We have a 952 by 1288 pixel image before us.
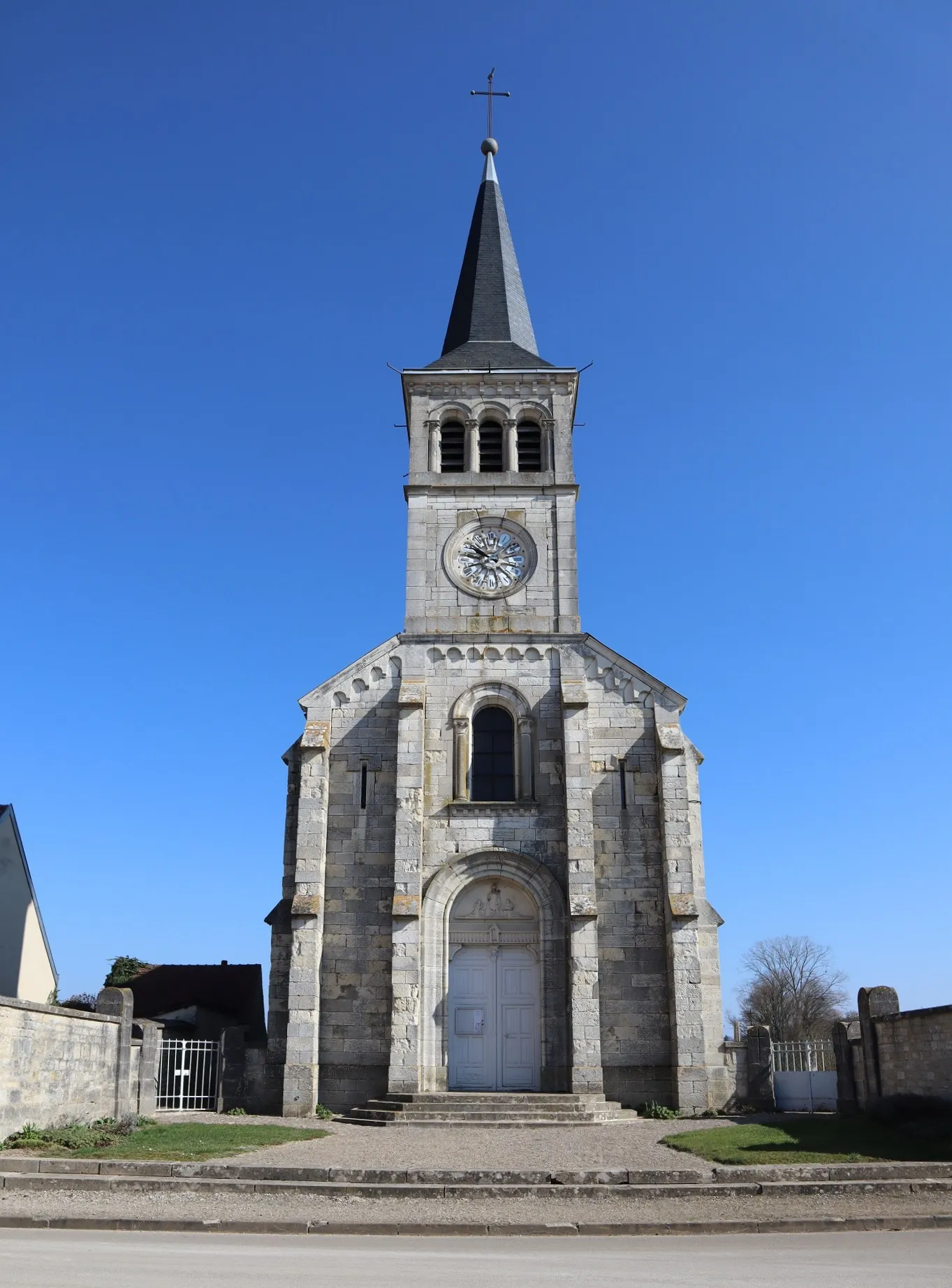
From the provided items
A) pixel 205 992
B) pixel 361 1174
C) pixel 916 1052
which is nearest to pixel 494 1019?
pixel 916 1052

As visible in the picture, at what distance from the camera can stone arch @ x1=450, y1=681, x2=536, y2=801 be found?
80.7 feet

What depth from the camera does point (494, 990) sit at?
2328cm

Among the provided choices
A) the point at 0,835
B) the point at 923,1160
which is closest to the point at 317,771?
the point at 0,835

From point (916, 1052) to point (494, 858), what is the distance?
9.10 metres

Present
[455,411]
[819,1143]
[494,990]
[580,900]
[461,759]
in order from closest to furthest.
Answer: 1. [819,1143]
2. [580,900]
3. [494,990]
4. [461,759]
5. [455,411]

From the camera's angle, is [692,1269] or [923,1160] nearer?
[692,1269]

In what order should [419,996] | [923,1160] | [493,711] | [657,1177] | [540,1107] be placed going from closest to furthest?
[657,1177], [923,1160], [540,1107], [419,996], [493,711]

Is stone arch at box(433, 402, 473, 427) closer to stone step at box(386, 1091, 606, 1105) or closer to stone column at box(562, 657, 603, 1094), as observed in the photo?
stone column at box(562, 657, 603, 1094)

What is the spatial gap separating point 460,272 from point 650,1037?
2265 centimetres

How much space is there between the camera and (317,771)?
24.3 meters

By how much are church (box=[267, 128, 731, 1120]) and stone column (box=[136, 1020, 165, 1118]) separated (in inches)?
96.1

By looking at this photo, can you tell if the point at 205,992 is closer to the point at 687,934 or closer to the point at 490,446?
the point at 687,934

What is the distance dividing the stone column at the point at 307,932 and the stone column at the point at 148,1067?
2591mm

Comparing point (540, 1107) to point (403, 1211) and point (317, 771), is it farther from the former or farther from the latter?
point (403, 1211)
